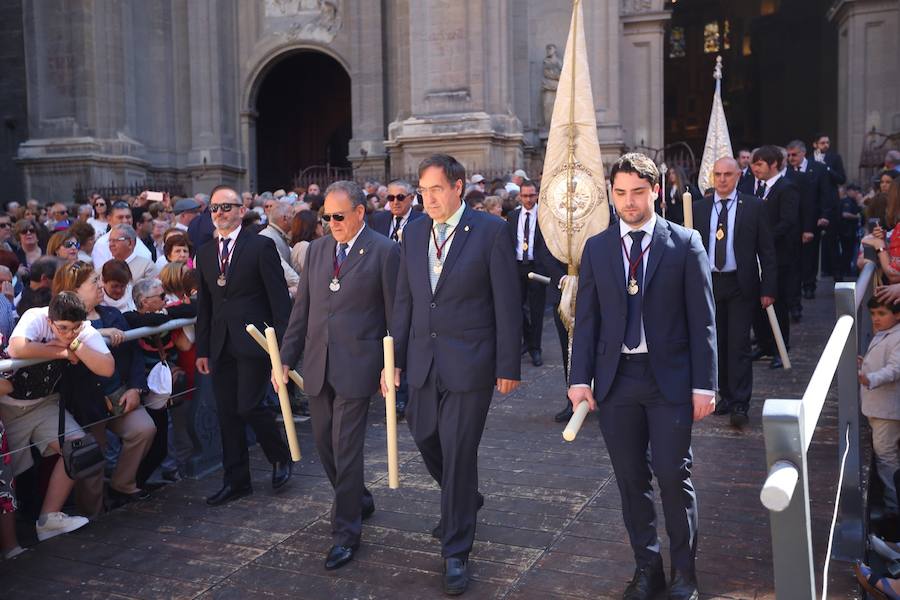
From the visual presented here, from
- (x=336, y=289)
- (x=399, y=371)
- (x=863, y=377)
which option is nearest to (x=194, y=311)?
(x=336, y=289)

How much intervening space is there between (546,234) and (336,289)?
2624 mm

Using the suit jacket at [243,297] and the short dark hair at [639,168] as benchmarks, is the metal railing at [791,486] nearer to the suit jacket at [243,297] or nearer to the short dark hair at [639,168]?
the short dark hair at [639,168]

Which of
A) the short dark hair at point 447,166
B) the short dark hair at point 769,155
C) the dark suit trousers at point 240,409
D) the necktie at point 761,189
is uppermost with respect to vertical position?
the short dark hair at point 769,155

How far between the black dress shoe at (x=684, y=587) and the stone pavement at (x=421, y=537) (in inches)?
9.9

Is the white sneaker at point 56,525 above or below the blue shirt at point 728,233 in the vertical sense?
below

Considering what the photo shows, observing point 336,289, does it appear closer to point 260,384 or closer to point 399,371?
point 399,371

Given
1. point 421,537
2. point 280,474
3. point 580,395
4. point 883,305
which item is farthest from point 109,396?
point 883,305

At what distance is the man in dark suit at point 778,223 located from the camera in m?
9.41

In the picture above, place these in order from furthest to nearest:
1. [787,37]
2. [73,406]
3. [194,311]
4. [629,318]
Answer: [787,37] < [194,311] < [73,406] < [629,318]

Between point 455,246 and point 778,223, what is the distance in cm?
624

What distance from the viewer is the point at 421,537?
5.32 m

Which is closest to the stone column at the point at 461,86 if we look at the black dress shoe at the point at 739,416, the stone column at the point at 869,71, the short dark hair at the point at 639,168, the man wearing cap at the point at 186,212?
the man wearing cap at the point at 186,212

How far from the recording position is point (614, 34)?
2122 cm

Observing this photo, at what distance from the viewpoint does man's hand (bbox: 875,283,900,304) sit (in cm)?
619
